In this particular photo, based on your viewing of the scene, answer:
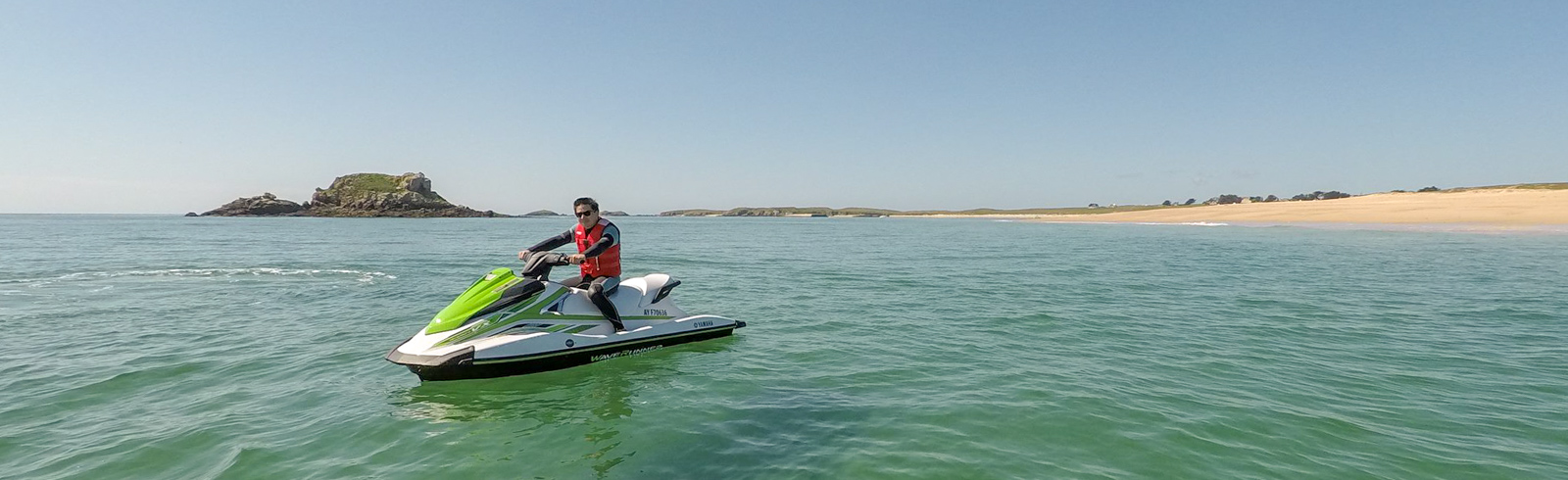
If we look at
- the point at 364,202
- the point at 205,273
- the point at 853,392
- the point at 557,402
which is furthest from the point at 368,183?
the point at 853,392

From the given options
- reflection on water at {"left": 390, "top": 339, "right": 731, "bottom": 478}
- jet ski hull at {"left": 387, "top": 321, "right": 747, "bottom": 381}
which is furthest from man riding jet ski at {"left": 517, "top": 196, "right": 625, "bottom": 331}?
reflection on water at {"left": 390, "top": 339, "right": 731, "bottom": 478}

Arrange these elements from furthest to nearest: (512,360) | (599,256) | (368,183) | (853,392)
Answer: (368,183), (599,256), (512,360), (853,392)

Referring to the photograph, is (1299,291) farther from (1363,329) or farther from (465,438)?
Result: (465,438)

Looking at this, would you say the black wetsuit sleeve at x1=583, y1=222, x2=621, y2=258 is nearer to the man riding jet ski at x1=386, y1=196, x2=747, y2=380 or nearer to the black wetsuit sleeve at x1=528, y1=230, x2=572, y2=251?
the man riding jet ski at x1=386, y1=196, x2=747, y2=380

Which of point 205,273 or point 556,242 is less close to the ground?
point 556,242

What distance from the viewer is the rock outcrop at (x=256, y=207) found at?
13700 cm

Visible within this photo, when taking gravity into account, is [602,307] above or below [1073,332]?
above

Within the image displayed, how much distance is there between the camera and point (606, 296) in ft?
27.3

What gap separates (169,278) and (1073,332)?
22359 mm

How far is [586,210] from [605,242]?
0.46m

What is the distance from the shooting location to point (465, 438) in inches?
220

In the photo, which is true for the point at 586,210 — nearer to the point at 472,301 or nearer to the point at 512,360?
the point at 472,301

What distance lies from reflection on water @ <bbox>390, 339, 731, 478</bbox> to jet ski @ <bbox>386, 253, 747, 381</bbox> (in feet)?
0.57

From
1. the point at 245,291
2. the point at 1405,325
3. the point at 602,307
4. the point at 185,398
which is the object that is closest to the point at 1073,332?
the point at 1405,325
